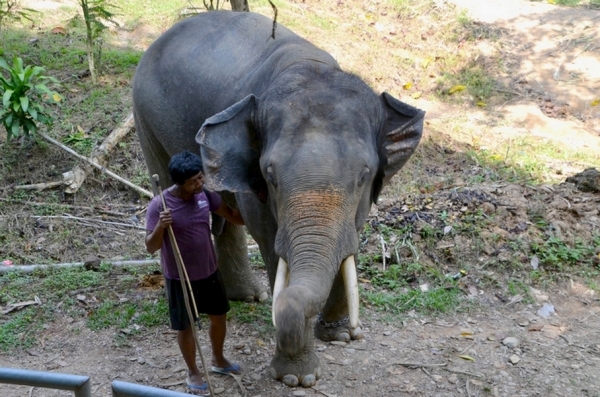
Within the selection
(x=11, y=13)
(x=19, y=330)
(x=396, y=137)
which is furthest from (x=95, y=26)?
(x=396, y=137)

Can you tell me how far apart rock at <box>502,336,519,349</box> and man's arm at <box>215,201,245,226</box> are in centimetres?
214

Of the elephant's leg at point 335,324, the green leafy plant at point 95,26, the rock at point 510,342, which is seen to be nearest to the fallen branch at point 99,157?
the green leafy plant at point 95,26

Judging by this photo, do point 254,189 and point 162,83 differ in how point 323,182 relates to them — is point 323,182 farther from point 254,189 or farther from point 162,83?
point 162,83

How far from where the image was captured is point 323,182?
11.8 feet

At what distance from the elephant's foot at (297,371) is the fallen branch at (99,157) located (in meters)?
4.27

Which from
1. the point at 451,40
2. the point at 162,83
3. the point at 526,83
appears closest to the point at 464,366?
the point at 162,83

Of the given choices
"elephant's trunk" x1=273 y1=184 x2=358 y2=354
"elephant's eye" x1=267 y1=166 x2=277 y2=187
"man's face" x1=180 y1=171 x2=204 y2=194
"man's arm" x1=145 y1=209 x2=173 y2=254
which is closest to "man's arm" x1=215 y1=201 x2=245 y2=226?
"man's face" x1=180 y1=171 x2=204 y2=194

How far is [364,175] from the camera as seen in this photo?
386 cm

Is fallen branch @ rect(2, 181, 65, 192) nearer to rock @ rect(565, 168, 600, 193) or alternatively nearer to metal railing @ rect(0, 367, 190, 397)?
rock @ rect(565, 168, 600, 193)

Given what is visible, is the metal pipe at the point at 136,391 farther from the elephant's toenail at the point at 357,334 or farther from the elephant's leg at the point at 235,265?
the elephant's leg at the point at 235,265

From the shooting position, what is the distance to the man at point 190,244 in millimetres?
3951

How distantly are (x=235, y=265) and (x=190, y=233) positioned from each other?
5.48 ft

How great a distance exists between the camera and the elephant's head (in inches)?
138

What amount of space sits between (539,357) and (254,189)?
2405 mm
